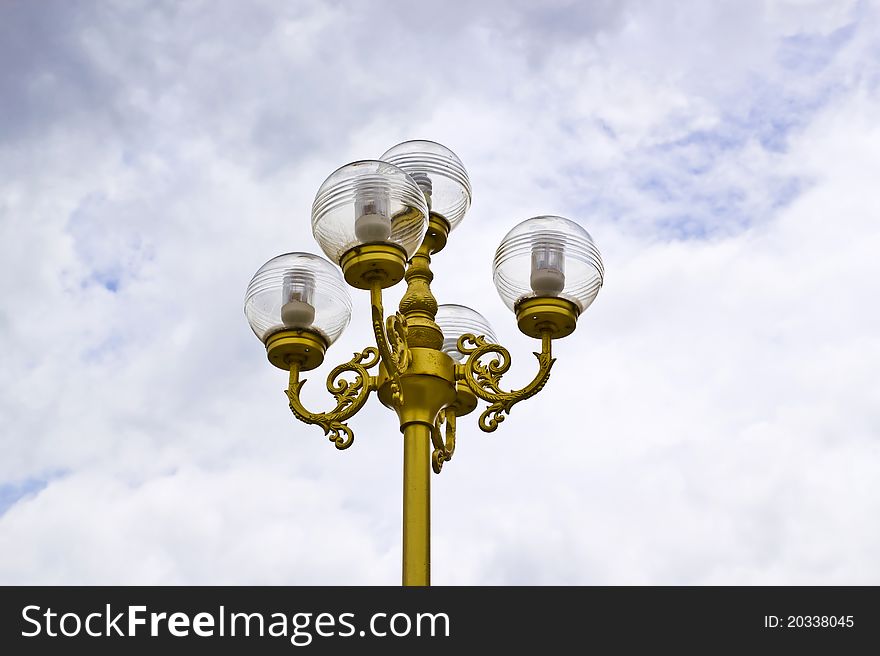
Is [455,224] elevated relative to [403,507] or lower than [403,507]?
elevated

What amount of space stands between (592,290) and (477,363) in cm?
63

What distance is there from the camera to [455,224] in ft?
22.0

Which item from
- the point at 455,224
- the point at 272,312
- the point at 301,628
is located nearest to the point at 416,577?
the point at 301,628

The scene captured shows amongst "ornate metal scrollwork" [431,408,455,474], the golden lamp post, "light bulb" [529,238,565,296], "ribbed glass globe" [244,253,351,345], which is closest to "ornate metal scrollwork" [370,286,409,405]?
the golden lamp post

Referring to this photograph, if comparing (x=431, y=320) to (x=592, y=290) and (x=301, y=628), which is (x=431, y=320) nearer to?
(x=592, y=290)

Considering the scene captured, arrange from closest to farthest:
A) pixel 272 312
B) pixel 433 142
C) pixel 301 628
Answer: pixel 301 628 < pixel 272 312 < pixel 433 142

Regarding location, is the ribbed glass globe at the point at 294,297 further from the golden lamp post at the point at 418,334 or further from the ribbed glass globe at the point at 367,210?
the ribbed glass globe at the point at 367,210

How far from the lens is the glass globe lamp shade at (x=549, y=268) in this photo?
6199 mm

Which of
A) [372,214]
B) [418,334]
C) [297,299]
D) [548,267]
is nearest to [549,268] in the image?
[548,267]

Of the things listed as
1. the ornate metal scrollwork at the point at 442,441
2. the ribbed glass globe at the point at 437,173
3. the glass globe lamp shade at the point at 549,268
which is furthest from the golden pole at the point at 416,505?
the ribbed glass globe at the point at 437,173

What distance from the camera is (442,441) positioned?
6590 mm

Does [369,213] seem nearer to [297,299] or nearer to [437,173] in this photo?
[297,299]

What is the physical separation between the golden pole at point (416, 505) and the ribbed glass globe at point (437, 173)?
1169 millimetres

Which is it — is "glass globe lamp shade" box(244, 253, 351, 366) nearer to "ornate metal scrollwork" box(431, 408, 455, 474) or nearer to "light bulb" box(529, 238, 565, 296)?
"ornate metal scrollwork" box(431, 408, 455, 474)
